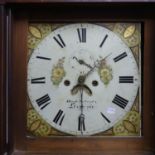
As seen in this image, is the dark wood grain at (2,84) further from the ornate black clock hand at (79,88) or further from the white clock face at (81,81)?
the ornate black clock hand at (79,88)

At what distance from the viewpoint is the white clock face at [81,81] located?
1165 mm

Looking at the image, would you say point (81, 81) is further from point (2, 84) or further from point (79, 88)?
point (2, 84)

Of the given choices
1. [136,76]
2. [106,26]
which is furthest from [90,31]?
[136,76]

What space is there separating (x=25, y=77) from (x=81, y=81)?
147 mm

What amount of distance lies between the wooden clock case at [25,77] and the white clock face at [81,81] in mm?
27

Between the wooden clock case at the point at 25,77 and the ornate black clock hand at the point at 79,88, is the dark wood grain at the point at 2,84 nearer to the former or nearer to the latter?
the wooden clock case at the point at 25,77

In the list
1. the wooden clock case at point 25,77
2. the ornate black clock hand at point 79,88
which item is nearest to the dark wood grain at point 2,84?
the wooden clock case at point 25,77

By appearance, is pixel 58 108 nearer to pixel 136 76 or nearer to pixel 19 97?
pixel 19 97

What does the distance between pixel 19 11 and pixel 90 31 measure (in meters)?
0.19

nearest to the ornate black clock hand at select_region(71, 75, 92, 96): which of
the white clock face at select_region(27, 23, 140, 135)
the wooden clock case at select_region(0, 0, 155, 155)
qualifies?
the white clock face at select_region(27, 23, 140, 135)

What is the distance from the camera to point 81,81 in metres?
1.16

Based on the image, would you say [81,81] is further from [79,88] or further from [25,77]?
[25,77]

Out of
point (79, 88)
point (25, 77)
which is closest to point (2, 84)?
point (25, 77)

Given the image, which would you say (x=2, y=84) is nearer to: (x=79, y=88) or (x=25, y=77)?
(x=25, y=77)
